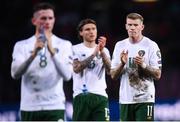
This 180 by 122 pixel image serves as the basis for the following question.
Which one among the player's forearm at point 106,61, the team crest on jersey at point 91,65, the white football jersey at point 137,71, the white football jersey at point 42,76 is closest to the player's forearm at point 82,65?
the team crest on jersey at point 91,65

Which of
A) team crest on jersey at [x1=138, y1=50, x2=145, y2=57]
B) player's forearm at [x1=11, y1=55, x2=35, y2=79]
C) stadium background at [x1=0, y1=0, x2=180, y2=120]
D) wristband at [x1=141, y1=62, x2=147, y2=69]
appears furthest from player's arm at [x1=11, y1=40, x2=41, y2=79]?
stadium background at [x1=0, y1=0, x2=180, y2=120]

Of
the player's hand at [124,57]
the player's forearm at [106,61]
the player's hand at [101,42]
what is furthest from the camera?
the player's forearm at [106,61]

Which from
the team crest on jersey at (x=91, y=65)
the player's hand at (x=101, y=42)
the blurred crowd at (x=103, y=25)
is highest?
the blurred crowd at (x=103, y=25)

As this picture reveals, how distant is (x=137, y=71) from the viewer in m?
9.02

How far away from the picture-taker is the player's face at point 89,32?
378 inches

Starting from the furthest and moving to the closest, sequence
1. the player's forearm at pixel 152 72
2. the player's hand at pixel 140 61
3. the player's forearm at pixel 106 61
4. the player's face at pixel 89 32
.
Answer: the player's face at pixel 89 32 < the player's forearm at pixel 106 61 < the player's forearm at pixel 152 72 < the player's hand at pixel 140 61

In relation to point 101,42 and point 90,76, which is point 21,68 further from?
point 90,76

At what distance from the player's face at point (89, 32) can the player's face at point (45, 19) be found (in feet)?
5.35

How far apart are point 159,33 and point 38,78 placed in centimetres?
949

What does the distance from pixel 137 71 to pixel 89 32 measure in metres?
1.00

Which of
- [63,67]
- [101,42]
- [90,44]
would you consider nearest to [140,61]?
[101,42]

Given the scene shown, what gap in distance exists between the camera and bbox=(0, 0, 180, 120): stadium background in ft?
51.2

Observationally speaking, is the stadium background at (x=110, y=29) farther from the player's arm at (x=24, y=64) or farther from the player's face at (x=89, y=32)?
the player's arm at (x=24, y=64)

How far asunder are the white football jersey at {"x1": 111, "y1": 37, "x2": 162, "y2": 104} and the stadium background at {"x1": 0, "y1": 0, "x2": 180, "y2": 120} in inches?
218
